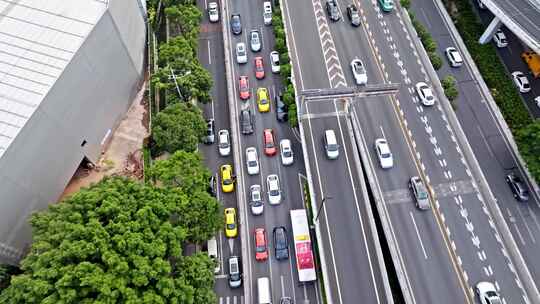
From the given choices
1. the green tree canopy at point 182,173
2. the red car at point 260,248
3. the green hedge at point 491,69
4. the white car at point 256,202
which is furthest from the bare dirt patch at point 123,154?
the green hedge at point 491,69

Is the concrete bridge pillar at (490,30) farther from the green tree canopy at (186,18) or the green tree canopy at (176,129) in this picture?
the green tree canopy at (176,129)

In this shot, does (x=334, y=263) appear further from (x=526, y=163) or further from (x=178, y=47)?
(x=178, y=47)

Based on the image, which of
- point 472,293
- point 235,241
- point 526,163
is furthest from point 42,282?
point 526,163

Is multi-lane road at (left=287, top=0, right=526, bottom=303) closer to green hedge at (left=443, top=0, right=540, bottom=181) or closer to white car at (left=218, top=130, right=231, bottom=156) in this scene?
green hedge at (left=443, top=0, right=540, bottom=181)

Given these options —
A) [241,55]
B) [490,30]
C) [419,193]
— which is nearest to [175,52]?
[241,55]

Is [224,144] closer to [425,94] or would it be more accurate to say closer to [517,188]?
[425,94]

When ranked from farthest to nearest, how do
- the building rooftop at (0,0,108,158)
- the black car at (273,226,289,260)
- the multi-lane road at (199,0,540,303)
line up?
the black car at (273,226,289,260), the multi-lane road at (199,0,540,303), the building rooftop at (0,0,108,158)

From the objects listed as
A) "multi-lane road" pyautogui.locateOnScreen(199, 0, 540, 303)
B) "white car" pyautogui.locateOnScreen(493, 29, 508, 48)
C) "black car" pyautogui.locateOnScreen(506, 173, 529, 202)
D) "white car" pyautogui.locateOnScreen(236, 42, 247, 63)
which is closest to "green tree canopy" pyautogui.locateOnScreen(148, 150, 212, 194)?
"multi-lane road" pyautogui.locateOnScreen(199, 0, 540, 303)
